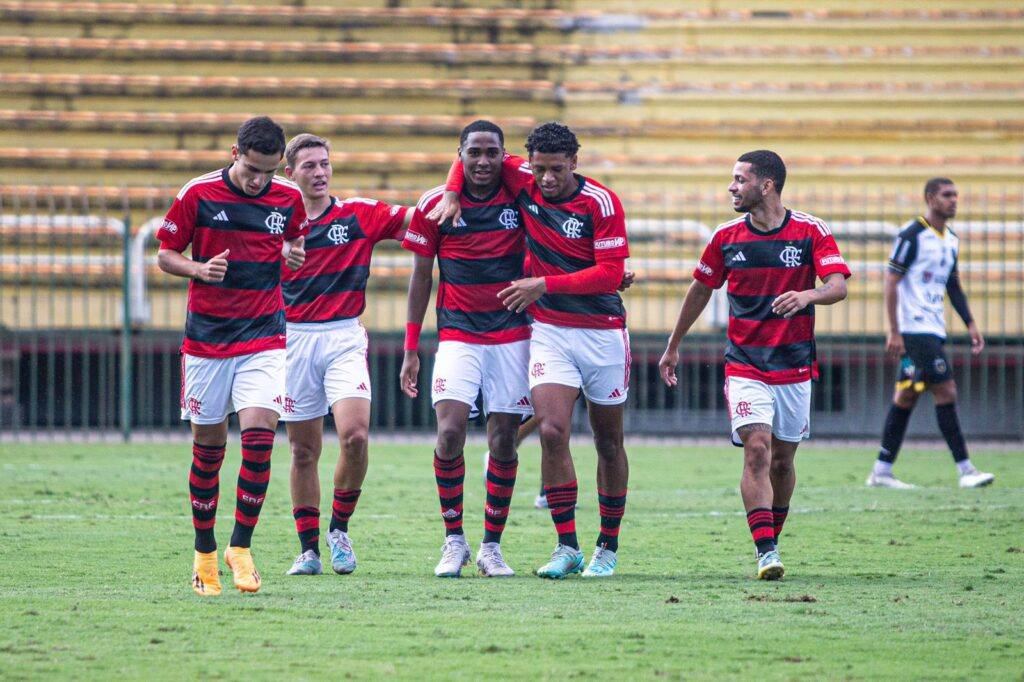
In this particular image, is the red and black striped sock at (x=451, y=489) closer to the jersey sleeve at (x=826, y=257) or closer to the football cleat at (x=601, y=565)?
the football cleat at (x=601, y=565)

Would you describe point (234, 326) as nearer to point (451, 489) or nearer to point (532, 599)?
point (451, 489)

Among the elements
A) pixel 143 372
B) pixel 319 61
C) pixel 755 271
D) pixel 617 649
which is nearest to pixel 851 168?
pixel 319 61

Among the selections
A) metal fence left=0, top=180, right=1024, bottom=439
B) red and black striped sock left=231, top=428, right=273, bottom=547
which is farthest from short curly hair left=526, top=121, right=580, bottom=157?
metal fence left=0, top=180, right=1024, bottom=439

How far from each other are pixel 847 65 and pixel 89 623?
51.5ft

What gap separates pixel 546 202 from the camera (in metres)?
6.84

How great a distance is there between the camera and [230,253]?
6.32 metres

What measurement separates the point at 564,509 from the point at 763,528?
2.90ft

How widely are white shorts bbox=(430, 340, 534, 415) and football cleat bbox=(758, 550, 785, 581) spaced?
124 centimetres

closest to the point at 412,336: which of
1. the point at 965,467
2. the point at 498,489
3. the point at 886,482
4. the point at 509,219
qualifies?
the point at 509,219

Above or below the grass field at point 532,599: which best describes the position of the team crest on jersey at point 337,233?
above

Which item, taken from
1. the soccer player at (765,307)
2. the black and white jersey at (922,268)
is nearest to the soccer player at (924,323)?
the black and white jersey at (922,268)

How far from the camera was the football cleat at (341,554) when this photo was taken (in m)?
6.84

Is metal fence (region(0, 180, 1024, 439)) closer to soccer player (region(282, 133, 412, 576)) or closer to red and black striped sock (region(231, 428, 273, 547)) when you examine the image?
soccer player (region(282, 133, 412, 576))

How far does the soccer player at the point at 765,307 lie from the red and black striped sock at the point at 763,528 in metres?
0.04
